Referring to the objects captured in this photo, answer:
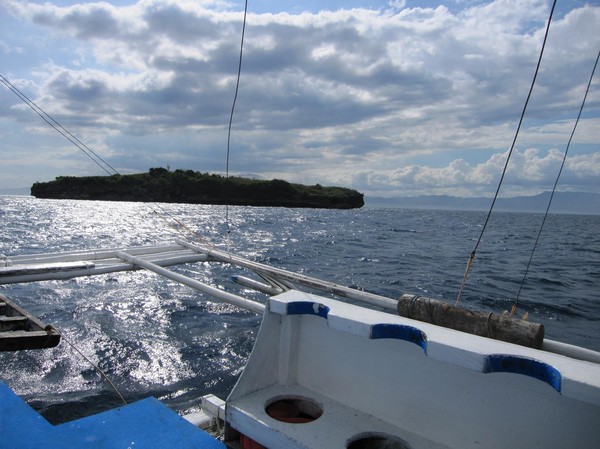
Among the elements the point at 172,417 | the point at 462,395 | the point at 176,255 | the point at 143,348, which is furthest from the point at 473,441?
the point at 176,255

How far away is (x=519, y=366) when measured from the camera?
8.59ft

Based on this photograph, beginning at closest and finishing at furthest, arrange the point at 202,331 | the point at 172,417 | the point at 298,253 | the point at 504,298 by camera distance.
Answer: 1. the point at 172,417
2. the point at 202,331
3. the point at 504,298
4. the point at 298,253

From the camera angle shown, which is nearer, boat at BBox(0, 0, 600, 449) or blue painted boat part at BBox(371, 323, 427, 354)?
boat at BBox(0, 0, 600, 449)

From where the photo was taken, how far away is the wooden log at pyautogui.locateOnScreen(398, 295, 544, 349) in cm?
369

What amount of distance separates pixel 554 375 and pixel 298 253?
24.4m

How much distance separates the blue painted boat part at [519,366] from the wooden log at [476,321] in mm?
1125

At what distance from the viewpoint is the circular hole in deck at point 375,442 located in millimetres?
3404

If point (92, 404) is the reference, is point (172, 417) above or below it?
above

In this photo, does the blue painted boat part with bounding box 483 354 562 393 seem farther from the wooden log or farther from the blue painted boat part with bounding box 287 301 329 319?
the blue painted boat part with bounding box 287 301 329 319

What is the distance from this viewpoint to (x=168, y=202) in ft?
484

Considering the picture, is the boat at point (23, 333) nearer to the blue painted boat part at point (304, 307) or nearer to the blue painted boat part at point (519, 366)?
the blue painted boat part at point (304, 307)

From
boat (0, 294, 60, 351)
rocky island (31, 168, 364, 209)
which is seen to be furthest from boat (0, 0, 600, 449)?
rocky island (31, 168, 364, 209)

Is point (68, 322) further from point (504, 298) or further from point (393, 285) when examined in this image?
point (504, 298)

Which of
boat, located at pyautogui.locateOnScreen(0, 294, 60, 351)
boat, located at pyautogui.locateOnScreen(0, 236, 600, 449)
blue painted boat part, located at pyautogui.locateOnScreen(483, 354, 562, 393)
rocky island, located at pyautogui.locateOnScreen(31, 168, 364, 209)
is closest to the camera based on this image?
blue painted boat part, located at pyautogui.locateOnScreen(483, 354, 562, 393)
